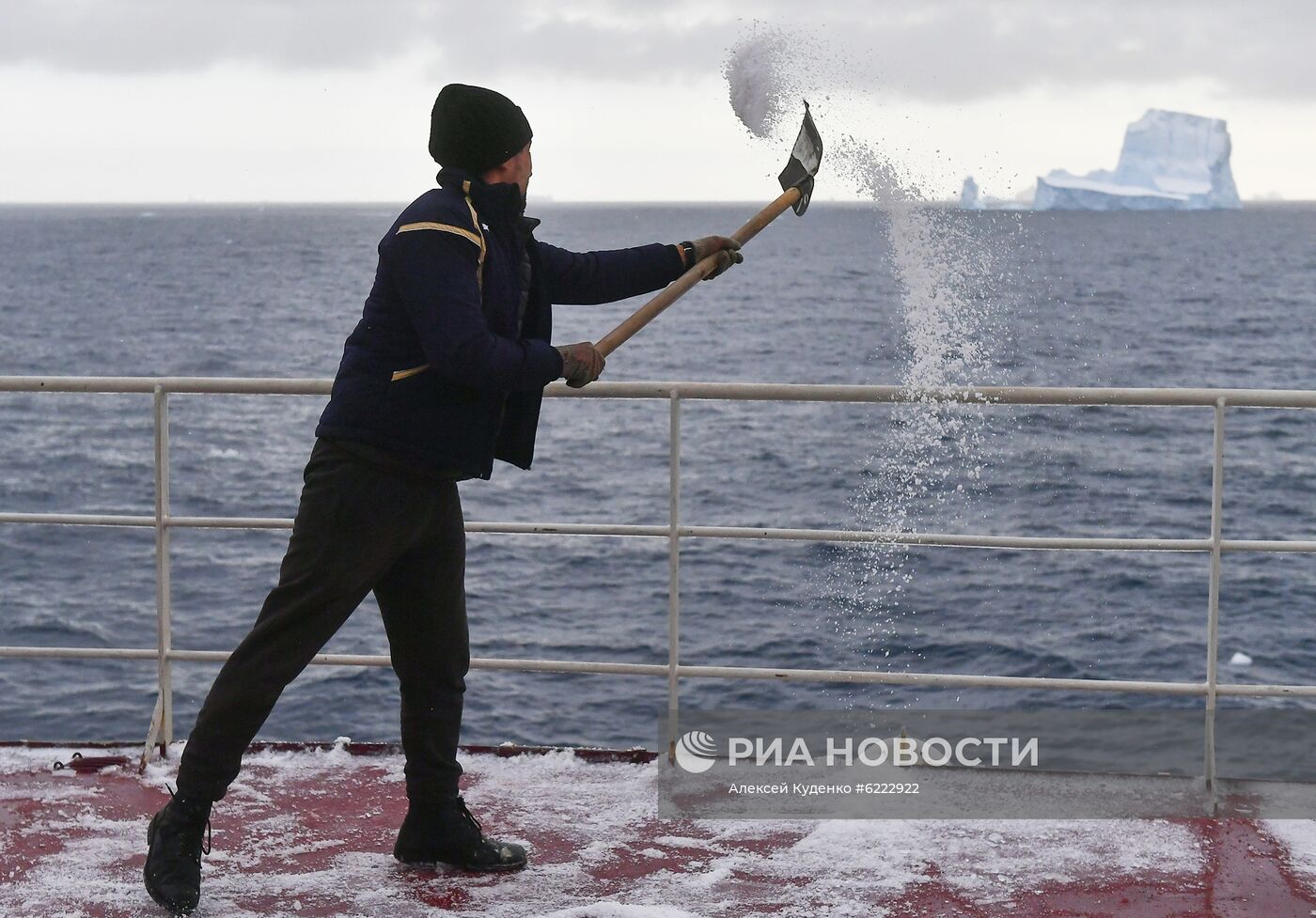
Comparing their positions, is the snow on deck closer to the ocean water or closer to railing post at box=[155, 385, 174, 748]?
railing post at box=[155, 385, 174, 748]

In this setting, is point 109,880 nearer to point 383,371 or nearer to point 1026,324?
point 383,371

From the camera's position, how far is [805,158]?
3994mm

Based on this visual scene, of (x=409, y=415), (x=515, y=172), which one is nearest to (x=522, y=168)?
(x=515, y=172)

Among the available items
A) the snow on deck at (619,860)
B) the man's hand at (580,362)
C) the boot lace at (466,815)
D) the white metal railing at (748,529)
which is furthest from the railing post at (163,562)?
the man's hand at (580,362)

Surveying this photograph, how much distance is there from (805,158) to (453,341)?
1.38 meters

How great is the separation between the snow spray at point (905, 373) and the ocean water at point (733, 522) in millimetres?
180

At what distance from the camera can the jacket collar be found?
3.26 m

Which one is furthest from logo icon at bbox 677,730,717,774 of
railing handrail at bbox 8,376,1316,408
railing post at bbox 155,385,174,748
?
railing post at bbox 155,385,174,748

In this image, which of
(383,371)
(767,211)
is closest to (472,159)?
(383,371)

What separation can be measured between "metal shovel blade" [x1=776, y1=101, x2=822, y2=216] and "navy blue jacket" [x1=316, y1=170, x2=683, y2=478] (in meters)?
0.87

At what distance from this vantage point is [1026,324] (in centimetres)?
5559

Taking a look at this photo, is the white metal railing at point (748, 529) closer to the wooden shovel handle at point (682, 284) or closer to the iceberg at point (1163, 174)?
the wooden shovel handle at point (682, 284)

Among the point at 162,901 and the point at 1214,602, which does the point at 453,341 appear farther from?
the point at 1214,602

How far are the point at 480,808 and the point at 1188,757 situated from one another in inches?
452
